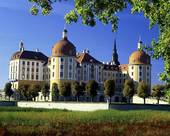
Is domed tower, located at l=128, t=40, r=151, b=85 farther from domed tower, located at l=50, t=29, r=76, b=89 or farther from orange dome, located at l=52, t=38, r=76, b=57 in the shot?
orange dome, located at l=52, t=38, r=76, b=57

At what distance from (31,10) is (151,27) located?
481 cm

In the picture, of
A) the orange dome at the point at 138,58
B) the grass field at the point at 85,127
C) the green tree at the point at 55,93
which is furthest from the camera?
the orange dome at the point at 138,58

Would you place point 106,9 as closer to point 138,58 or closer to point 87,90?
point 87,90

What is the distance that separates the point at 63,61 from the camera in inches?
4601

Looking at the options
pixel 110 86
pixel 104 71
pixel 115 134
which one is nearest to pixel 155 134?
pixel 115 134

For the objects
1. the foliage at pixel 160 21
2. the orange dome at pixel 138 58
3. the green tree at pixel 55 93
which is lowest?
the green tree at pixel 55 93

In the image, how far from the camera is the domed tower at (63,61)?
11462cm

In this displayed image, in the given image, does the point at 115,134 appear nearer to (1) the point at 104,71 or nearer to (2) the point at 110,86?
(2) the point at 110,86

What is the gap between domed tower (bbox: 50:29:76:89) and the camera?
376ft

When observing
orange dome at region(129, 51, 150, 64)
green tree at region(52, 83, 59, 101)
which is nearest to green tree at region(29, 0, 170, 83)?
green tree at region(52, 83, 59, 101)

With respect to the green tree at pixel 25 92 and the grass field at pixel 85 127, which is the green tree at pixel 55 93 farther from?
the grass field at pixel 85 127

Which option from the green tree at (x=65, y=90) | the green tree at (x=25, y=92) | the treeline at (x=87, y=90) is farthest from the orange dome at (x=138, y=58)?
the green tree at (x=25, y=92)

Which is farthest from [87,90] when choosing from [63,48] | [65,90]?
[63,48]

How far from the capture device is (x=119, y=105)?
233 feet
